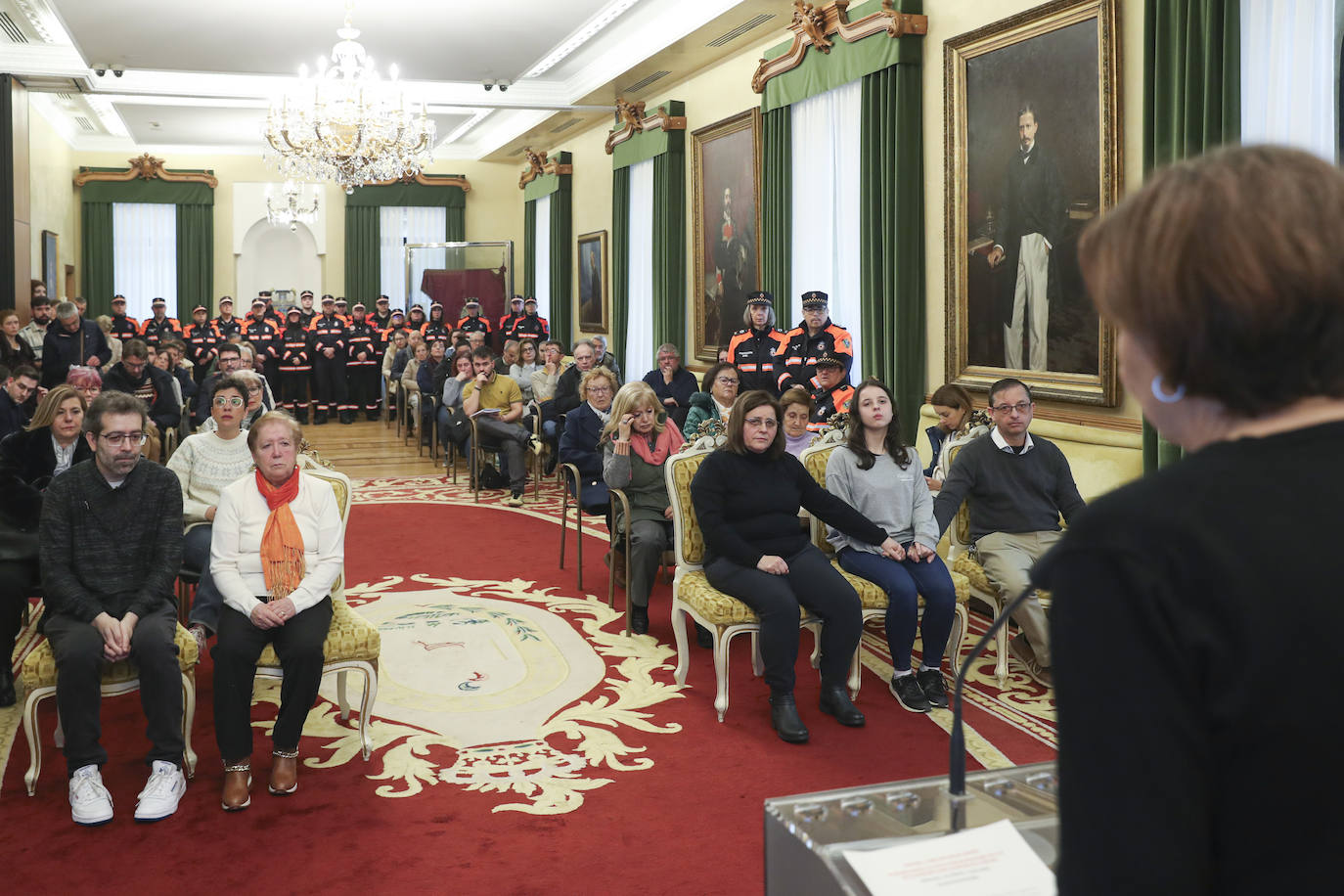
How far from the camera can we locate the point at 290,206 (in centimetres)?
1750

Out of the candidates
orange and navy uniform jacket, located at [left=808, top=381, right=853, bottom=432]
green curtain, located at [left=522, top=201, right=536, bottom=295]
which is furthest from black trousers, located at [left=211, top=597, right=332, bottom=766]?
green curtain, located at [left=522, top=201, right=536, bottom=295]

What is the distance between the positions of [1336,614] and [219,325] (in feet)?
55.2

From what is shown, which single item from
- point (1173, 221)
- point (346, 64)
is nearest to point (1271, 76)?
point (1173, 221)

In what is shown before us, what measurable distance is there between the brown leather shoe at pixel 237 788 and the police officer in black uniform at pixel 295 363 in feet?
43.0

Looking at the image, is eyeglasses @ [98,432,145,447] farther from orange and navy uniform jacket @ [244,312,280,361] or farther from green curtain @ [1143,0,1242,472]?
orange and navy uniform jacket @ [244,312,280,361]

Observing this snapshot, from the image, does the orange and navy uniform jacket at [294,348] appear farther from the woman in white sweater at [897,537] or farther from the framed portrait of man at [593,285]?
the woman in white sweater at [897,537]

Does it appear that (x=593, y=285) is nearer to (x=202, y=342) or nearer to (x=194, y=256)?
(x=202, y=342)

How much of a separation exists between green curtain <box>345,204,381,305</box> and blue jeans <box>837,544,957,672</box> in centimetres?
1584

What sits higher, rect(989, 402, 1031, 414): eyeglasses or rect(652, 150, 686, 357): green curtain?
rect(652, 150, 686, 357): green curtain

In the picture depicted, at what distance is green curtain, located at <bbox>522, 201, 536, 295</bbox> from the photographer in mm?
17203

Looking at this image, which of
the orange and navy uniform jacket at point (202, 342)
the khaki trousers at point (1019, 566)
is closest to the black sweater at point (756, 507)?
the khaki trousers at point (1019, 566)

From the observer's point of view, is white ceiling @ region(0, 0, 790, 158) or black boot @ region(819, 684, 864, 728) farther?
white ceiling @ region(0, 0, 790, 158)

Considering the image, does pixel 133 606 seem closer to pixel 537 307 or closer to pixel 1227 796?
pixel 1227 796

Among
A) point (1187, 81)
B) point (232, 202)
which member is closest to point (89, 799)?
point (1187, 81)
